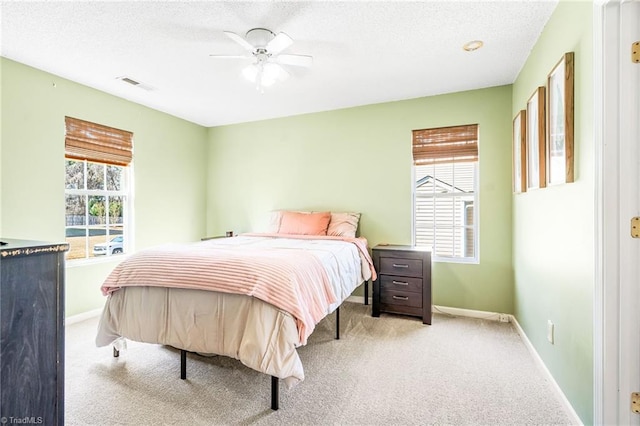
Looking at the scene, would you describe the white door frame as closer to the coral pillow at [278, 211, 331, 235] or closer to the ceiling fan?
the ceiling fan

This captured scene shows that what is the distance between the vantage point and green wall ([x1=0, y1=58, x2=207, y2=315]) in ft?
8.74

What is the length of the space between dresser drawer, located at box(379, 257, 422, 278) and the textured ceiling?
6.10 ft

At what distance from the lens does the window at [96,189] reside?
3170 millimetres

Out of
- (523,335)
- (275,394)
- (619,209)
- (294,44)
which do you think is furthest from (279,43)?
(523,335)

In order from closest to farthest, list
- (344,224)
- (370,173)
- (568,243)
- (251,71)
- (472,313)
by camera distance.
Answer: (568,243), (251,71), (472,313), (344,224), (370,173)

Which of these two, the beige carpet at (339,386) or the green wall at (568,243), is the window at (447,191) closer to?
the green wall at (568,243)

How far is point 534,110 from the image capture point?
7.43ft

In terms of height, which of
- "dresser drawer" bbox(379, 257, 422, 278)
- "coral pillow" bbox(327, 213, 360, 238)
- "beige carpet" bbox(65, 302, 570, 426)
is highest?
"coral pillow" bbox(327, 213, 360, 238)

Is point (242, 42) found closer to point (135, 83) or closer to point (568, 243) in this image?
point (135, 83)

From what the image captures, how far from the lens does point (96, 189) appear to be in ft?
11.3

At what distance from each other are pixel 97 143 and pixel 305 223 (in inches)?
98.5

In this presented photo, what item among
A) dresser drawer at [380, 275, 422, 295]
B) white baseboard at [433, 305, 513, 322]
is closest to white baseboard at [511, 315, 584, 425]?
white baseboard at [433, 305, 513, 322]

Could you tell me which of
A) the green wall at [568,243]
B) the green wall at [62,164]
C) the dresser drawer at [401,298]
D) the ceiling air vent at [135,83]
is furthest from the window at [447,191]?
the green wall at [62,164]

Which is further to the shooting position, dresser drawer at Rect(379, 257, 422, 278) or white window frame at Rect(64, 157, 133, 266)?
white window frame at Rect(64, 157, 133, 266)
